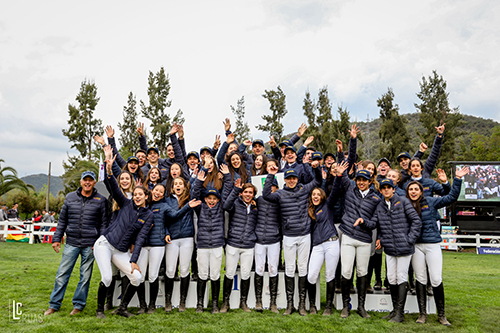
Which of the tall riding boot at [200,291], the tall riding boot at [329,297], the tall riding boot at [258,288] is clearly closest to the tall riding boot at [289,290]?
the tall riding boot at [258,288]

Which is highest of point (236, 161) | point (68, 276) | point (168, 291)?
point (236, 161)

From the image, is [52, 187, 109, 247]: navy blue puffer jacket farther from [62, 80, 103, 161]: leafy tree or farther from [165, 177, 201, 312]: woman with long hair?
[62, 80, 103, 161]: leafy tree

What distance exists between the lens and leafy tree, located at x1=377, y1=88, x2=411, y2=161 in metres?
29.5

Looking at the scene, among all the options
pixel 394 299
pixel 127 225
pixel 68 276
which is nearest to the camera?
pixel 127 225

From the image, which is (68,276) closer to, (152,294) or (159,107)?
(152,294)

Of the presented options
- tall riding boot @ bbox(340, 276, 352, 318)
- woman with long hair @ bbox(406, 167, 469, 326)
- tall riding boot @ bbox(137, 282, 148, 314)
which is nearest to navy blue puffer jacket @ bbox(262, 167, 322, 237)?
tall riding boot @ bbox(340, 276, 352, 318)

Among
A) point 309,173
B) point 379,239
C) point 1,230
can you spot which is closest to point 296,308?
point 379,239

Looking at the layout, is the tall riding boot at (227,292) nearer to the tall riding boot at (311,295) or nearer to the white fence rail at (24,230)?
the tall riding boot at (311,295)

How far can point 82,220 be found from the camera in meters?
5.81

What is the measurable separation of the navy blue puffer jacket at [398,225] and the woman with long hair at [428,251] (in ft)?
0.58

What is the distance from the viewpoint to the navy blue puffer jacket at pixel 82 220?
5.79m

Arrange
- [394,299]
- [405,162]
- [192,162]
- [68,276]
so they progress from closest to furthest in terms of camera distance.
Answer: [68,276] < [394,299] < [405,162] < [192,162]

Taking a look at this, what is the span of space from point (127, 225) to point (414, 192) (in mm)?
4650

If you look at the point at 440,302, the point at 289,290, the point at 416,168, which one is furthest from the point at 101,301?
the point at 416,168
